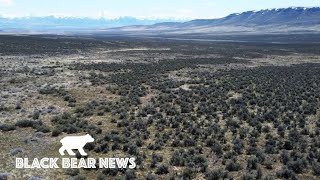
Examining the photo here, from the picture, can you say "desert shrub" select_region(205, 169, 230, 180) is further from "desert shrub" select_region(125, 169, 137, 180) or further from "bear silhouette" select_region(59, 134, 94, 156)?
"bear silhouette" select_region(59, 134, 94, 156)

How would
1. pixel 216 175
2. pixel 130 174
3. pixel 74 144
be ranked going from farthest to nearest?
pixel 74 144 < pixel 216 175 < pixel 130 174

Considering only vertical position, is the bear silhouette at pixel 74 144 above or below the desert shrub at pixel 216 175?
above

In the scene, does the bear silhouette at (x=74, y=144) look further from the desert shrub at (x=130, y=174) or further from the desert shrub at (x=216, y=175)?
the desert shrub at (x=216, y=175)

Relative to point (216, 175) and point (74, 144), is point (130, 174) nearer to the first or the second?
point (216, 175)

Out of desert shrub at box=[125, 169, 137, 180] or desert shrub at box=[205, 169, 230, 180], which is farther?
desert shrub at box=[205, 169, 230, 180]

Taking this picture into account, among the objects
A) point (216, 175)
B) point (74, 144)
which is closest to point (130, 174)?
point (216, 175)

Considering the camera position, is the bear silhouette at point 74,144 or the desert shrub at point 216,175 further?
the bear silhouette at point 74,144

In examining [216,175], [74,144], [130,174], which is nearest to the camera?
[130,174]

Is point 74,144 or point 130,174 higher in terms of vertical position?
point 74,144

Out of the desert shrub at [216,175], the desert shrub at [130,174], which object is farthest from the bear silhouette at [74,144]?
the desert shrub at [216,175]

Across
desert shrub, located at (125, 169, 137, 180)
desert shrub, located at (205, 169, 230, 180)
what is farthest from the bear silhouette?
desert shrub, located at (205, 169, 230, 180)

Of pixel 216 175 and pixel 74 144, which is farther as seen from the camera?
pixel 74 144

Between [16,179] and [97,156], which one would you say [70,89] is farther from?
[16,179]
